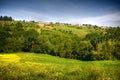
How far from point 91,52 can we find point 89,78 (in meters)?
52.3

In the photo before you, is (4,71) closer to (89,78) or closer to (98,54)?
(89,78)

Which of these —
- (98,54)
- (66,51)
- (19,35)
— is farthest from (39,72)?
(19,35)

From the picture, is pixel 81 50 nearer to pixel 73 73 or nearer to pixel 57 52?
pixel 57 52

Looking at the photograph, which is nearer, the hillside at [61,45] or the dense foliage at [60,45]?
the hillside at [61,45]

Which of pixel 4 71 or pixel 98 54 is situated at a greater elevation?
pixel 4 71

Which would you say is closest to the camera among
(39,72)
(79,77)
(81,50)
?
(79,77)

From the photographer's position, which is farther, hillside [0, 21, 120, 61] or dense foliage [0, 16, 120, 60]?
dense foliage [0, 16, 120, 60]

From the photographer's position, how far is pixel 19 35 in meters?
74.7

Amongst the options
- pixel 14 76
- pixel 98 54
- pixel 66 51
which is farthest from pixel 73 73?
pixel 66 51

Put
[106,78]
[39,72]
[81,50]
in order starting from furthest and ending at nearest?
[81,50] → [39,72] → [106,78]

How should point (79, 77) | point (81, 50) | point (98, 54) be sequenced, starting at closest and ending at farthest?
point (79, 77), point (98, 54), point (81, 50)

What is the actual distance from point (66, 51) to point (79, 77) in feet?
182

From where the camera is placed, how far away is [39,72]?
15.2 metres

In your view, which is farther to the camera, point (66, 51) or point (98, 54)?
point (66, 51)
